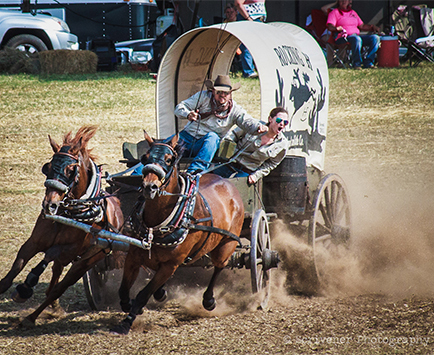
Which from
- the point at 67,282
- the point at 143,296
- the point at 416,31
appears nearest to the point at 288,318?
the point at 143,296

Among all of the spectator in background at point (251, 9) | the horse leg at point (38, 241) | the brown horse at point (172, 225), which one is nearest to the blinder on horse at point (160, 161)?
the brown horse at point (172, 225)

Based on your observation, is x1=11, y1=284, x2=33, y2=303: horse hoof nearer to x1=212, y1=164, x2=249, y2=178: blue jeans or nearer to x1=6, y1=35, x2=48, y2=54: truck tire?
x1=212, y1=164, x2=249, y2=178: blue jeans

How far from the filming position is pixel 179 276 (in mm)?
6023

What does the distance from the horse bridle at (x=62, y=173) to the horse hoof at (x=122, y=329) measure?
3.31 feet

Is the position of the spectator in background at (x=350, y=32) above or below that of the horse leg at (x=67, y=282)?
above

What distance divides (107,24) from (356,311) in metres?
13.3

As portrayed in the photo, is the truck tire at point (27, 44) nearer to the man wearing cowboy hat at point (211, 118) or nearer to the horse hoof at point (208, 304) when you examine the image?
the man wearing cowboy hat at point (211, 118)

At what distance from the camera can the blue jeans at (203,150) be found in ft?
16.9

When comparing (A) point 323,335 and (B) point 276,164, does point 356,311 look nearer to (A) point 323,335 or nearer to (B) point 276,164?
(A) point 323,335

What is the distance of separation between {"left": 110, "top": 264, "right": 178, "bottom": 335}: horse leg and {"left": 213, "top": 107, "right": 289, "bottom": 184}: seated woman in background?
4.16ft

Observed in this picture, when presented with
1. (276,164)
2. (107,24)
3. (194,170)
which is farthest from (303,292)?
(107,24)

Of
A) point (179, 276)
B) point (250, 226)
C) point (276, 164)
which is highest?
point (276, 164)

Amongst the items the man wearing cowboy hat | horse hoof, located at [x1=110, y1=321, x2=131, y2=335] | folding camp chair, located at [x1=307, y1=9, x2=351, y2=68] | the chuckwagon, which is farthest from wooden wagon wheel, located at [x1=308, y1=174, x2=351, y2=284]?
folding camp chair, located at [x1=307, y1=9, x2=351, y2=68]

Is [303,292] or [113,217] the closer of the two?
[113,217]
